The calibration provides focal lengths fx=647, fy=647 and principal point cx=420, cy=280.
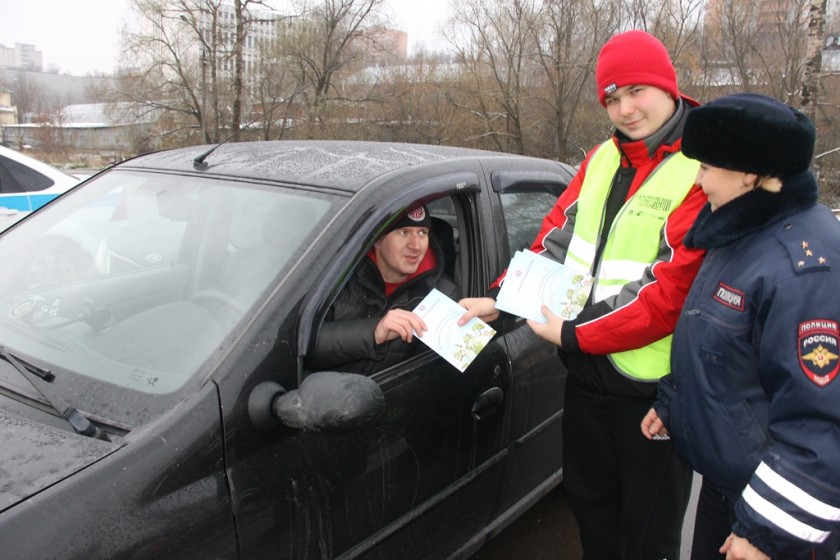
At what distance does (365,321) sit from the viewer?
2.08 meters

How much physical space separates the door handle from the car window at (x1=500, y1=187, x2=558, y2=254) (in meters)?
Answer: 0.60

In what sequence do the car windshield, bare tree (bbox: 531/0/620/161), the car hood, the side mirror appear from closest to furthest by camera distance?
the car hood → the side mirror → the car windshield → bare tree (bbox: 531/0/620/161)

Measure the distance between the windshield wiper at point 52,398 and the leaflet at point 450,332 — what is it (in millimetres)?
954

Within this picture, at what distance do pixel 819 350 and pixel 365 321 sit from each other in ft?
4.09

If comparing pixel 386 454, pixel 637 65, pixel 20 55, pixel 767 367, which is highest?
pixel 20 55

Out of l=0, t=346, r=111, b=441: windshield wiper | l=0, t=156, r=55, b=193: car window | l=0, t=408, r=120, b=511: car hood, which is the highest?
l=0, t=156, r=55, b=193: car window

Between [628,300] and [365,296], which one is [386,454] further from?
[628,300]

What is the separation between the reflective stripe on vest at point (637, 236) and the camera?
6.46 ft

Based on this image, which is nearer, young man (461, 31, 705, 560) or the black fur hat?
the black fur hat

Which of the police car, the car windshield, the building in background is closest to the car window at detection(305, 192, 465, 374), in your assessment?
the car windshield

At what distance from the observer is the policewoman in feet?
4.45

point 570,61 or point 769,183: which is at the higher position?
point 570,61

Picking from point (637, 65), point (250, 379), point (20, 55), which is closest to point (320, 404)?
point (250, 379)

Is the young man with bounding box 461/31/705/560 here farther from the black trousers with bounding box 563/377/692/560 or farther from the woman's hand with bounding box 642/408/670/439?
the woman's hand with bounding box 642/408/670/439
